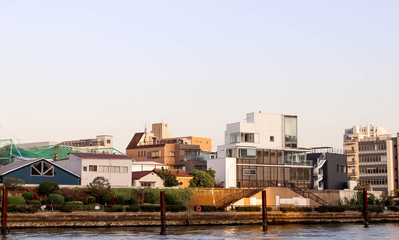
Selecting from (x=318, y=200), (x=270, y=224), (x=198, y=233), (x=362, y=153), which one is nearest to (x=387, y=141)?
(x=362, y=153)

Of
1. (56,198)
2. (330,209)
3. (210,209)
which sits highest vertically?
(56,198)

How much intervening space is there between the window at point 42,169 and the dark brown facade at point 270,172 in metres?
29.0

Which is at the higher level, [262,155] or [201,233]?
[262,155]

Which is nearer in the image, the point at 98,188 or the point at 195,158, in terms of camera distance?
the point at 98,188

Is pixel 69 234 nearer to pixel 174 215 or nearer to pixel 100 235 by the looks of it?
pixel 100 235

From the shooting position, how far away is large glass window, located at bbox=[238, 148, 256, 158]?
102 metres

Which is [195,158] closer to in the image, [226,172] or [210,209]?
[226,172]

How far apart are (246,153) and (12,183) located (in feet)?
128

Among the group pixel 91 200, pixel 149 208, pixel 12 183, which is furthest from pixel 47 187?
pixel 149 208

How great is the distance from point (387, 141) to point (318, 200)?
215ft

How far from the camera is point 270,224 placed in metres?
81.0

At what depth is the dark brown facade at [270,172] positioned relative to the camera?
332 feet

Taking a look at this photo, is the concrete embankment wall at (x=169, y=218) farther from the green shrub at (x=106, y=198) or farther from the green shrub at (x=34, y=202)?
the green shrub at (x=106, y=198)

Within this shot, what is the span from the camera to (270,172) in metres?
103
